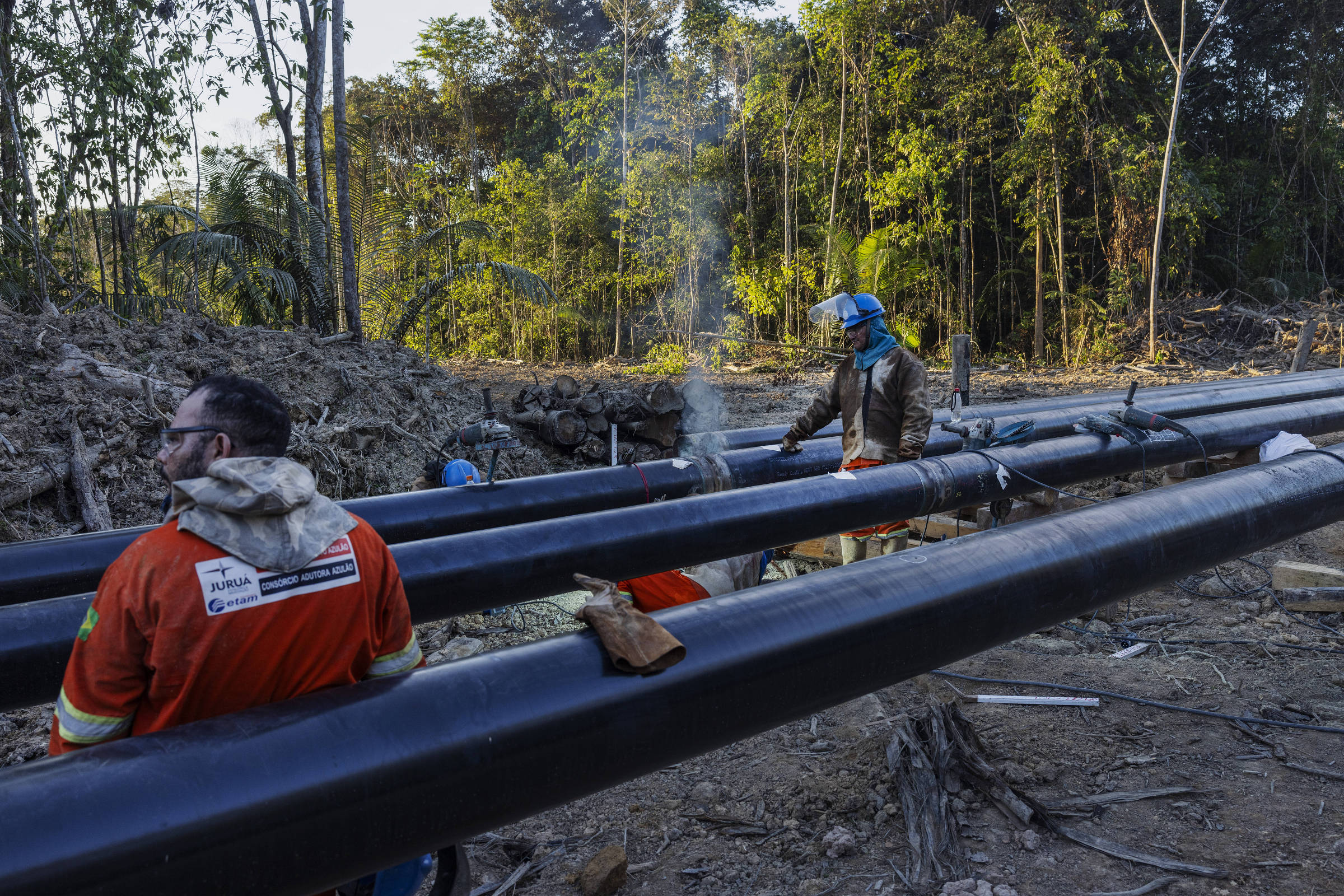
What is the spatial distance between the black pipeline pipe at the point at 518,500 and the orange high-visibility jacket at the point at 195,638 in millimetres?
1181

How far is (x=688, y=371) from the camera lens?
16.2 metres

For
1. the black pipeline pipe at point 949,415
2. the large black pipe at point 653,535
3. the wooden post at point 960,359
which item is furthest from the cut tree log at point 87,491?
the wooden post at point 960,359

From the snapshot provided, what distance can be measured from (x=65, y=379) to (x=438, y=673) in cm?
615

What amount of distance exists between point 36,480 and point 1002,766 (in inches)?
232

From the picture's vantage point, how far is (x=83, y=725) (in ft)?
4.75

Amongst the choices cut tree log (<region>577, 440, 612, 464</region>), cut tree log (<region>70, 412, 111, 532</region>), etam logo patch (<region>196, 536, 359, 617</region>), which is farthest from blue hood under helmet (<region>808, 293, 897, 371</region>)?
cut tree log (<region>70, 412, 111, 532</region>)

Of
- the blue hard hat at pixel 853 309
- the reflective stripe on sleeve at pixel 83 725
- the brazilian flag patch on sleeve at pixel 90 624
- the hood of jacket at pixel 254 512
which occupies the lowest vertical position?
the reflective stripe on sleeve at pixel 83 725

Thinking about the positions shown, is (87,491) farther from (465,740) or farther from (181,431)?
(465,740)

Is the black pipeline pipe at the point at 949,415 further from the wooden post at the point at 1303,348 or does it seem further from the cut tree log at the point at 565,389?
the wooden post at the point at 1303,348

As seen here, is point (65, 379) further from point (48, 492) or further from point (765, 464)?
point (765, 464)

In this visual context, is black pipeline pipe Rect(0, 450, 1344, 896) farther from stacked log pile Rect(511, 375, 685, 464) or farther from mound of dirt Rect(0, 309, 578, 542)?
stacked log pile Rect(511, 375, 685, 464)

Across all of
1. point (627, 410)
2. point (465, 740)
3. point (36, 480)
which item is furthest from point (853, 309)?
point (36, 480)

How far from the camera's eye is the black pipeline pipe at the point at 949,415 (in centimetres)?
554

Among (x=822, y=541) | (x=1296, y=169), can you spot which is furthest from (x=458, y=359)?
(x=1296, y=169)
